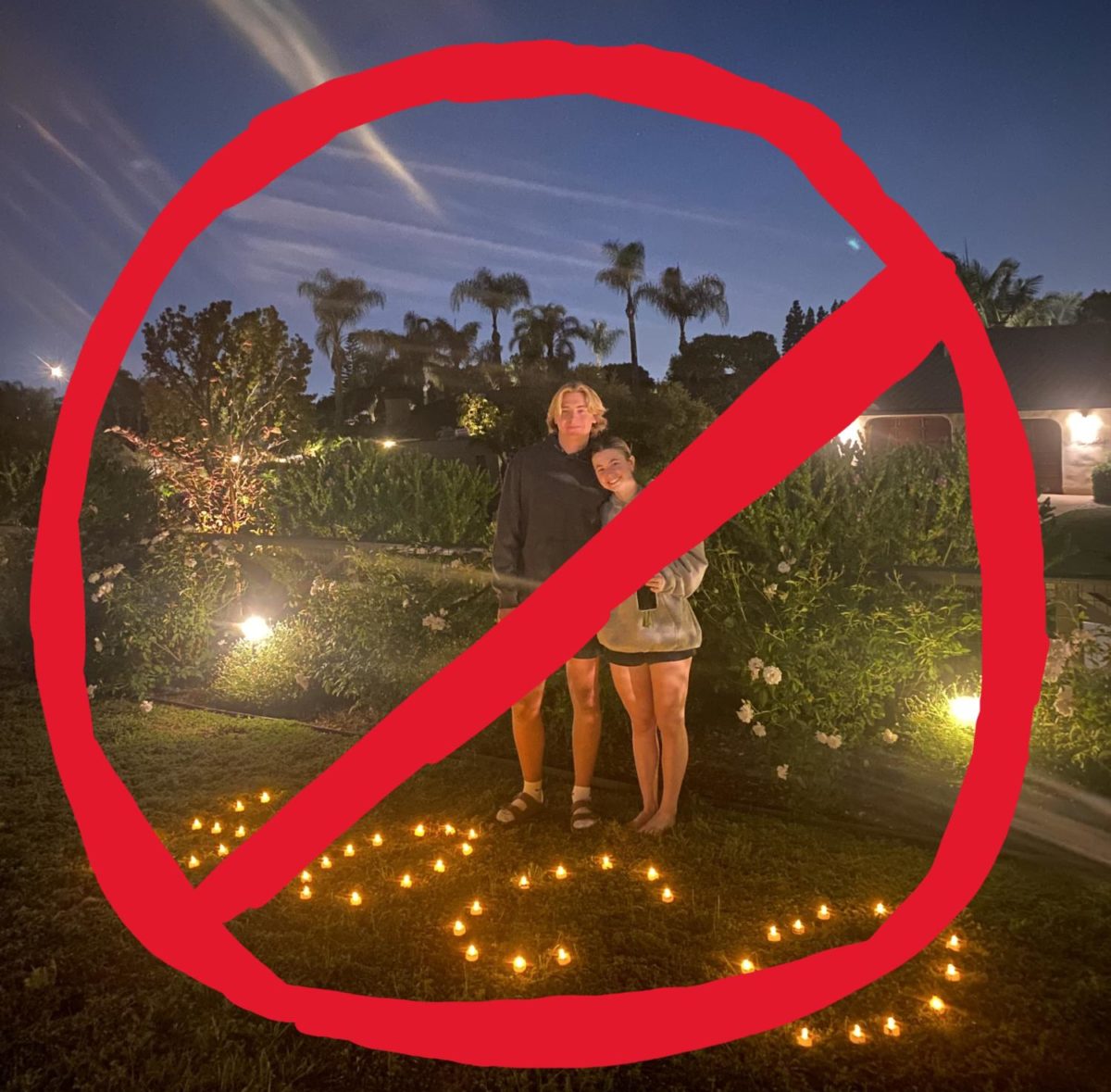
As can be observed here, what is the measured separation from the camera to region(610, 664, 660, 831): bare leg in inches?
193

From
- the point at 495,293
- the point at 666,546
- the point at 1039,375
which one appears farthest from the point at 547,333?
the point at 666,546

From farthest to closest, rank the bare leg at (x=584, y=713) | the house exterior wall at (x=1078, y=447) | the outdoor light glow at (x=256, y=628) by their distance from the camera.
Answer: the house exterior wall at (x=1078, y=447), the outdoor light glow at (x=256, y=628), the bare leg at (x=584, y=713)

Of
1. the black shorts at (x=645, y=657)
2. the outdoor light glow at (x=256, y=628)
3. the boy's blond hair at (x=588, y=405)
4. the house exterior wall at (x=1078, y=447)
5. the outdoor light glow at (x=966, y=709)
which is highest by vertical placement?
the house exterior wall at (x=1078, y=447)

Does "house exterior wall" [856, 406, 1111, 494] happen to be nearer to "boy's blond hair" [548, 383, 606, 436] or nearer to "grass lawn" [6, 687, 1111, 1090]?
"boy's blond hair" [548, 383, 606, 436]

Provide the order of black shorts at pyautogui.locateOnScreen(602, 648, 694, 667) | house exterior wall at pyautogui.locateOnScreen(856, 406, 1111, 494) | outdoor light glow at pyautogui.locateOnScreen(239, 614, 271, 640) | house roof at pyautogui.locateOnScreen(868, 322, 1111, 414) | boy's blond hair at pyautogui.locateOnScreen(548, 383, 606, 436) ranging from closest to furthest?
black shorts at pyautogui.locateOnScreen(602, 648, 694, 667)
boy's blond hair at pyautogui.locateOnScreen(548, 383, 606, 436)
outdoor light glow at pyautogui.locateOnScreen(239, 614, 271, 640)
house exterior wall at pyautogui.locateOnScreen(856, 406, 1111, 494)
house roof at pyautogui.locateOnScreen(868, 322, 1111, 414)

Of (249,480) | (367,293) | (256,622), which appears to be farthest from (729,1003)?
(367,293)

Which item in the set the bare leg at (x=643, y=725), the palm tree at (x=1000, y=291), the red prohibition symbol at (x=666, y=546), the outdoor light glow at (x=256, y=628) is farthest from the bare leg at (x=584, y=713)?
the palm tree at (x=1000, y=291)

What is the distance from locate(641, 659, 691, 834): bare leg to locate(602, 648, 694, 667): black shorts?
3cm

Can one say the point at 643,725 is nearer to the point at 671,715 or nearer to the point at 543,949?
the point at 671,715

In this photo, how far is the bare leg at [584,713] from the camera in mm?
5090

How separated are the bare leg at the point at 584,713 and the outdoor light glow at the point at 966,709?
244cm

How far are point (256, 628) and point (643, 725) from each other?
505cm

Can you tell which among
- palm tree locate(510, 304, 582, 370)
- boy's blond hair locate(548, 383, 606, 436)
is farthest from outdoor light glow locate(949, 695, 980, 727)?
palm tree locate(510, 304, 582, 370)

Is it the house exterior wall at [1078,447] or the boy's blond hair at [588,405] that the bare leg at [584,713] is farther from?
the house exterior wall at [1078,447]
